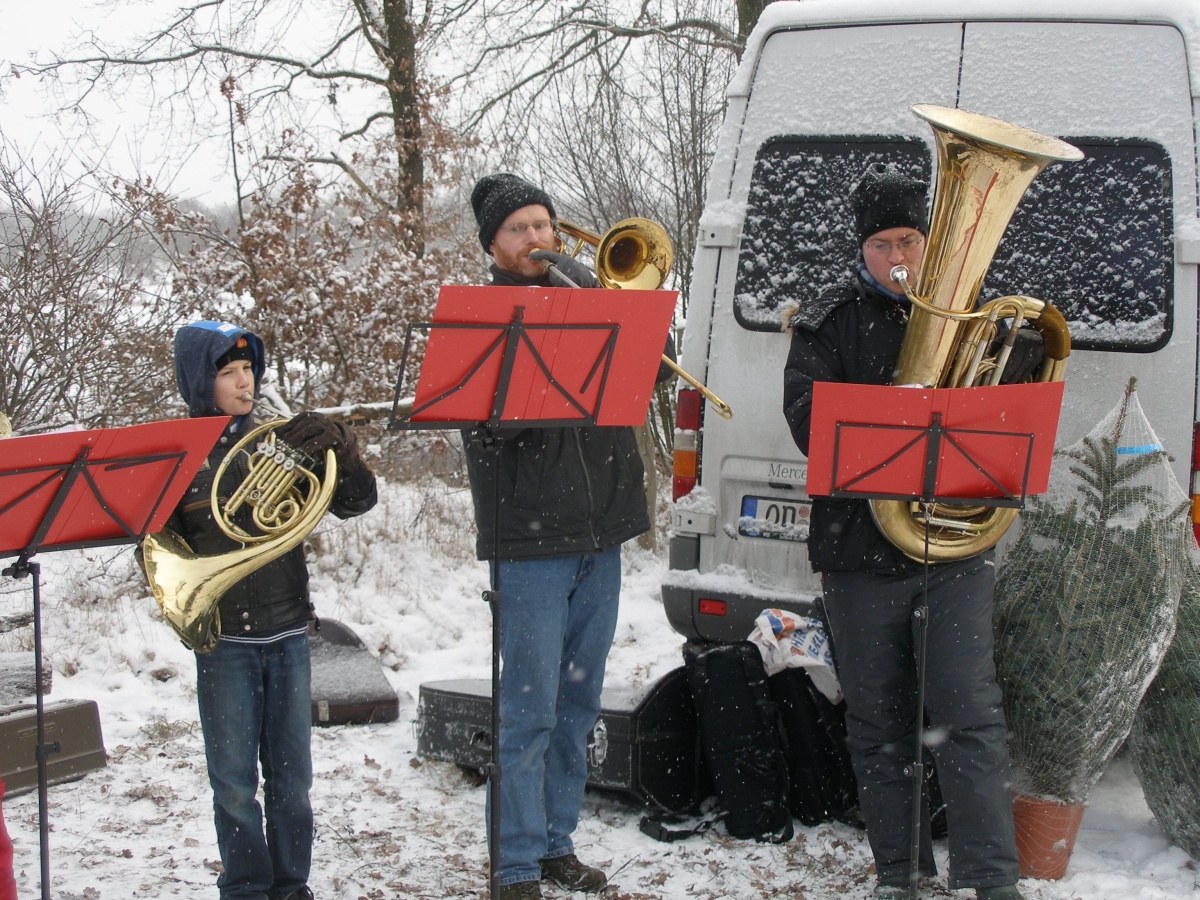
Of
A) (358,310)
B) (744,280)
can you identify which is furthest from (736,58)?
(744,280)

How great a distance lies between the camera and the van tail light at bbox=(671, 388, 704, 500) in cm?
386

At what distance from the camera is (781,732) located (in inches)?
143

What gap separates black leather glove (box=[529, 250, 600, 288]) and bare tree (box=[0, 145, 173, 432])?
3.82 m

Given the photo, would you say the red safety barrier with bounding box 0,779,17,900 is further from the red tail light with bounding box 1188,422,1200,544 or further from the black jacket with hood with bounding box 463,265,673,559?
the red tail light with bounding box 1188,422,1200,544

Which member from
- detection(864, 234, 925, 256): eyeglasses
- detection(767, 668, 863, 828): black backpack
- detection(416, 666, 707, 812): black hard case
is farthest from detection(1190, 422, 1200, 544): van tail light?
detection(416, 666, 707, 812): black hard case

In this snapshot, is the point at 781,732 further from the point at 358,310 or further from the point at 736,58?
the point at 736,58

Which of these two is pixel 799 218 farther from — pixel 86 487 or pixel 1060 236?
pixel 86 487

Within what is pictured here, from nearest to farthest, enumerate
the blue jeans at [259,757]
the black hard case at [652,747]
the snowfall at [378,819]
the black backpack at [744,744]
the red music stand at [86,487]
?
the red music stand at [86,487] < the blue jeans at [259,757] < the snowfall at [378,819] < the black backpack at [744,744] < the black hard case at [652,747]

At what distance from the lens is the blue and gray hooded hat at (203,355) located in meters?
2.90

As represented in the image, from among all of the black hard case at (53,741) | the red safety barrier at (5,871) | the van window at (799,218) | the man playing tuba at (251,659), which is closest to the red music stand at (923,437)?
the van window at (799,218)

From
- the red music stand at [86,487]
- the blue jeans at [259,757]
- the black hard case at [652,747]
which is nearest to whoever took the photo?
the red music stand at [86,487]

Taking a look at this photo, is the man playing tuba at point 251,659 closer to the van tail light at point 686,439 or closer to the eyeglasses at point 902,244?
the van tail light at point 686,439

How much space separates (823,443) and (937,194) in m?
0.69

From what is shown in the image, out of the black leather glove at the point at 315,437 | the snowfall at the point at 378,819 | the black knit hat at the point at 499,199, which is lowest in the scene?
the snowfall at the point at 378,819
